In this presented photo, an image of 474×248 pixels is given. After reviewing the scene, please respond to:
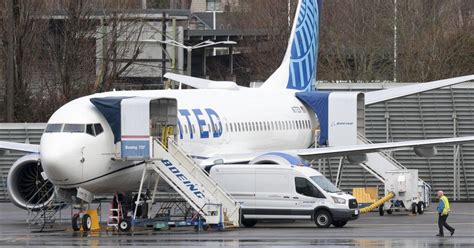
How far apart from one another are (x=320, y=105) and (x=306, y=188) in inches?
428

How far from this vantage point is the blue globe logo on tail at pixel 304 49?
56875mm

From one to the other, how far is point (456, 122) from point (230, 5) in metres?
72.2

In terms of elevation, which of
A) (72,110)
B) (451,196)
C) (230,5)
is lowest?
(451,196)

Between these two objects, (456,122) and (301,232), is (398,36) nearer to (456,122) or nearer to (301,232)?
(456,122)

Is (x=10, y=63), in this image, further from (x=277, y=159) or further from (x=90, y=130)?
(x=90, y=130)

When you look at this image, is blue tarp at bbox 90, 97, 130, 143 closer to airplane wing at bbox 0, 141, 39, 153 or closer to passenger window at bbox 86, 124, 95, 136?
passenger window at bbox 86, 124, 95, 136

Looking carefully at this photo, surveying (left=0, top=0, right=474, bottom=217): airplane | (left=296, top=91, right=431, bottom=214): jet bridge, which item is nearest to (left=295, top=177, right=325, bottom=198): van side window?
(left=0, top=0, right=474, bottom=217): airplane

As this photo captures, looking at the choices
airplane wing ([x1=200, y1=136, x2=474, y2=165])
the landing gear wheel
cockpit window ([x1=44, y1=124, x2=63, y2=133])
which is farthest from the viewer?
the landing gear wheel

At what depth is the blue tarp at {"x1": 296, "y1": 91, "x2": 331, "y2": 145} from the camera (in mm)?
52469

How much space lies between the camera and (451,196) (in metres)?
59.8

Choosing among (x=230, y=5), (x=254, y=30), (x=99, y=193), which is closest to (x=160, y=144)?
(x=99, y=193)

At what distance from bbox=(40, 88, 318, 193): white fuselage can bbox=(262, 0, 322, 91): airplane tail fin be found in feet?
2.73

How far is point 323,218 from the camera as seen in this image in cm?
4291

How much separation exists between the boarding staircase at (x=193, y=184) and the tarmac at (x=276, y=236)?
0.60 metres
